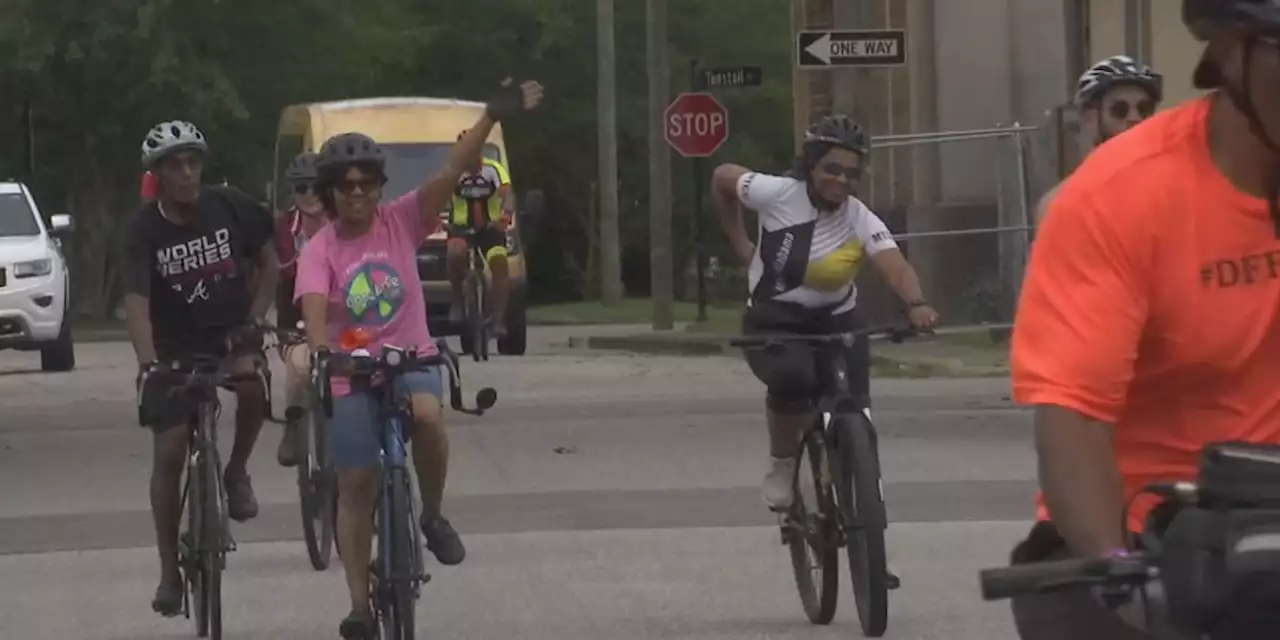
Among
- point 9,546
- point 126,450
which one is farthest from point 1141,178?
point 126,450

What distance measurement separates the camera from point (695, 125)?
98.9 ft

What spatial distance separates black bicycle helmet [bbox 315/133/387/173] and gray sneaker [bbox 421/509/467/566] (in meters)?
1.08

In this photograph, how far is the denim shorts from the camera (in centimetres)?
807

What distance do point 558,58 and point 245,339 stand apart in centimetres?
4117

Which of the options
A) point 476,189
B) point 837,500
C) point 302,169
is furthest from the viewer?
point 476,189

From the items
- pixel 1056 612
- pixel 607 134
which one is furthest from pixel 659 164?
pixel 1056 612

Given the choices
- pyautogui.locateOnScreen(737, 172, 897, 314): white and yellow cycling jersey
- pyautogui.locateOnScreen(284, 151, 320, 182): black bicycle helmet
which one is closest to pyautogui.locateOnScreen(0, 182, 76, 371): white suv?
pyautogui.locateOnScreen(284, 151, 320, 182): black bicycle helmet

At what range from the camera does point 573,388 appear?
2080 centimetres

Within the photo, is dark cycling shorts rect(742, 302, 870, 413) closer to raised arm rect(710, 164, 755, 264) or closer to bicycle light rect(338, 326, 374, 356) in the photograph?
raised arm rect(710, 164, 755, 264)

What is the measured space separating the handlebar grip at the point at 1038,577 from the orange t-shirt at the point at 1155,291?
0.38 m

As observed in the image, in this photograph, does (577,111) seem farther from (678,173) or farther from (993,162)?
(993,162)

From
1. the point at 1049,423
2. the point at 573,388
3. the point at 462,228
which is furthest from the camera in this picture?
the point at 462,228

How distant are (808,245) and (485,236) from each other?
14.5 meters

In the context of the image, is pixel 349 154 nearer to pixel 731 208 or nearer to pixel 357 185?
pixel 357 185
